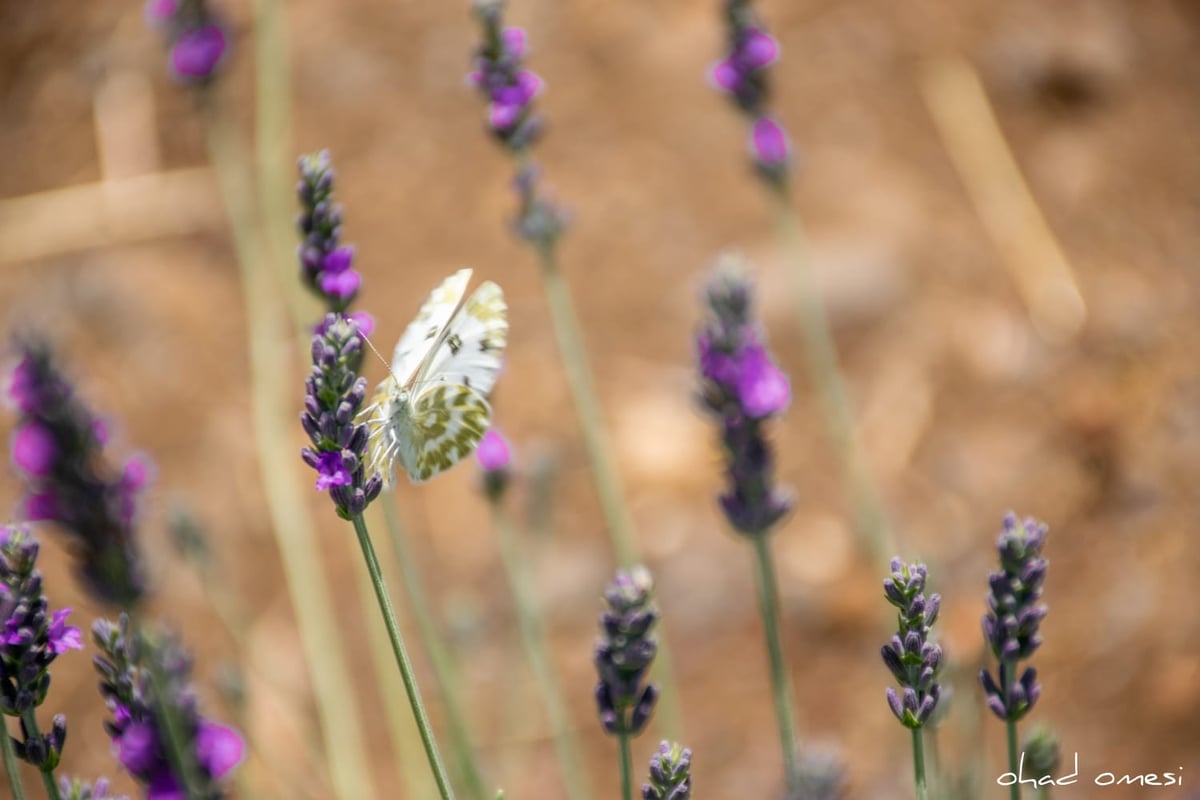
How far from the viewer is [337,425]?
1.34m

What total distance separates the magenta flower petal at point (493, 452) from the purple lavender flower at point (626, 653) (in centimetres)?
95

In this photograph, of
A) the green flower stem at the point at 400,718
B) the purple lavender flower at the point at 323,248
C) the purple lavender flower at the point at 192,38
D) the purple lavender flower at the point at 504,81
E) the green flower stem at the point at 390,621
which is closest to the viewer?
the green flower stem at the point at 390,621

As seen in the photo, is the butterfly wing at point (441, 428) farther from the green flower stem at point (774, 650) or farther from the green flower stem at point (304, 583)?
the green flower stem at point (304, 583)

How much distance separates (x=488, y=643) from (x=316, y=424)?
105 inches

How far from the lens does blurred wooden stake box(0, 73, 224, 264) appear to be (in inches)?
190

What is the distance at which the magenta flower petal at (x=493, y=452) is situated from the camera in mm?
2430

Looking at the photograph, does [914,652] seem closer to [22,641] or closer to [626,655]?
[626,655]

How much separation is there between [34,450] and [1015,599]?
1353 mm

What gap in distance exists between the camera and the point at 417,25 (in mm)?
5645

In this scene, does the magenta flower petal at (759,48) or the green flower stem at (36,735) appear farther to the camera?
the magenta flower petal at (759,48)

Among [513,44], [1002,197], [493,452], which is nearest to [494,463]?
[493,452]

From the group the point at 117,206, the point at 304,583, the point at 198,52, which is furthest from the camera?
the point at 117,206

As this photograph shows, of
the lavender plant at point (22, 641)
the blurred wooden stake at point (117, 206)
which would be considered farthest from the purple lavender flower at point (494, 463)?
the blurred wooden stake at point (117, 206)

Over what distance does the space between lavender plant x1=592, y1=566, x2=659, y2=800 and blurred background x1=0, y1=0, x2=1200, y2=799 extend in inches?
50.0
